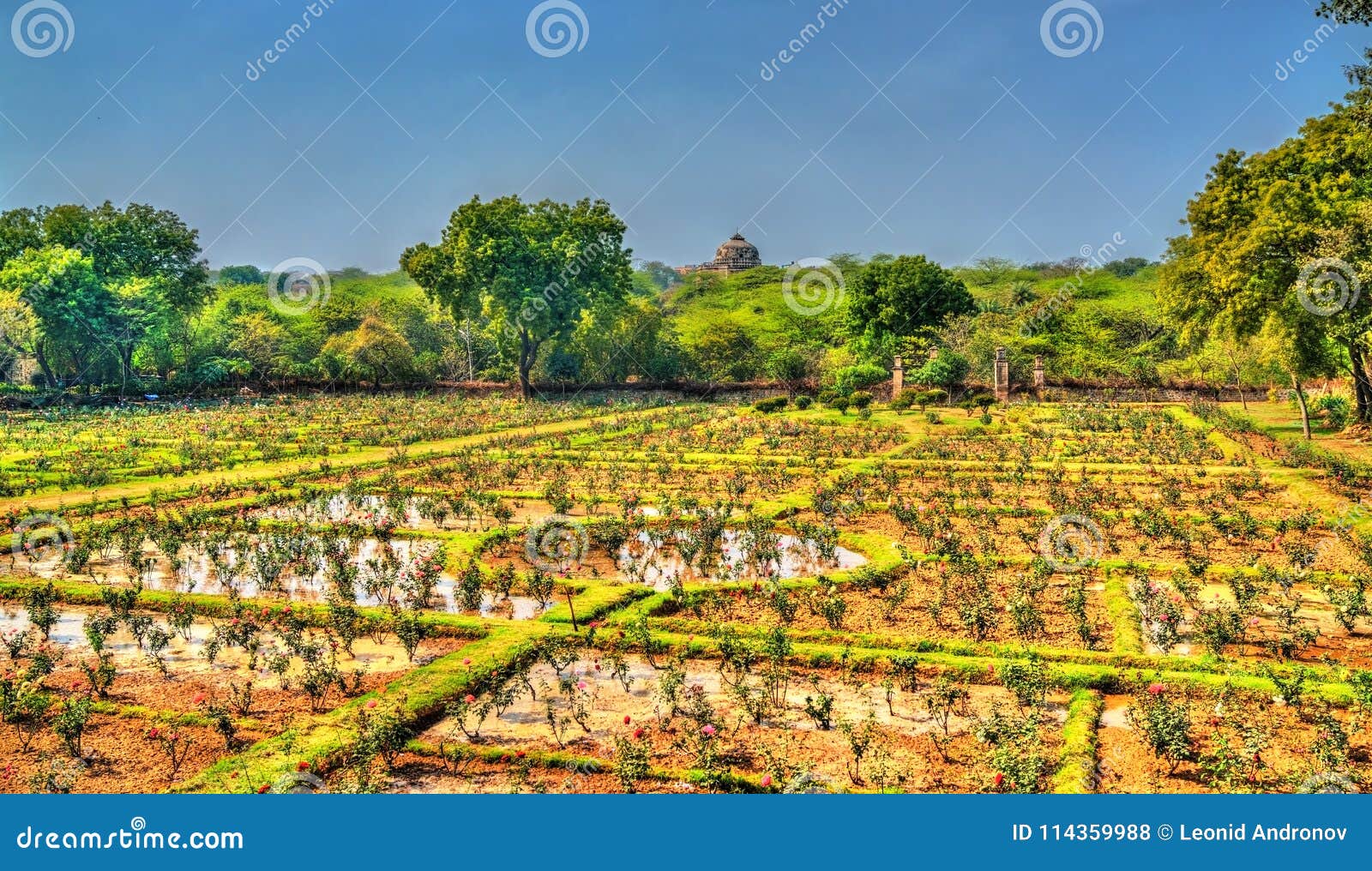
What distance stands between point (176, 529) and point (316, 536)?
2.30 metres

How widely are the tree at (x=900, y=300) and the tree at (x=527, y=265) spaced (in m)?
13.9

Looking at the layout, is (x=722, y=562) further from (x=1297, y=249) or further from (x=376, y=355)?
(x=376, y=355)

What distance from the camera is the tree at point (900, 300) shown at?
171 ft

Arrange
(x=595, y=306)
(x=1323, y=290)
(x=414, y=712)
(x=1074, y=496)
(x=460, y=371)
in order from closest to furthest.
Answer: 1. (x=414, y=712)
2. (x=1074, y=496)
3. (x=1323, y=290)
4. (x=595, y=306)
5. (x=460, y=371)

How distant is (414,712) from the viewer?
315 inches

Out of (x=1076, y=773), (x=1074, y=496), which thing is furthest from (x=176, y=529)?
(x=1074, y=496)

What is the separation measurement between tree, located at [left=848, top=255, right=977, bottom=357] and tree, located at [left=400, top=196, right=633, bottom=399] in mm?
13910

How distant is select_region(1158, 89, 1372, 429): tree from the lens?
20922 millimetres

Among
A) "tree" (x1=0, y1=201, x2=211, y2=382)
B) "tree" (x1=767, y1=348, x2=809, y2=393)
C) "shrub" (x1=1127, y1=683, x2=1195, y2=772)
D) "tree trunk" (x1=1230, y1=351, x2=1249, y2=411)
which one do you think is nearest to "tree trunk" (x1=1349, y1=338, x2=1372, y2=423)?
"tree trunk" (x1=1230, y1=351, x2=1249, y2=411)

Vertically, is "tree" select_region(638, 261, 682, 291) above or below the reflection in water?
above

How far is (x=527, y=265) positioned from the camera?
46.0 metres

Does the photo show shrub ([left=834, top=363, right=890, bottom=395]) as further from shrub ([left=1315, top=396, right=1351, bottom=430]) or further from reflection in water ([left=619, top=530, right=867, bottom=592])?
reflection in water ([left=619, top=530, right=867, bottom=592])

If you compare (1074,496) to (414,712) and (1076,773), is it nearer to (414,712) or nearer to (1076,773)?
(1076,773)

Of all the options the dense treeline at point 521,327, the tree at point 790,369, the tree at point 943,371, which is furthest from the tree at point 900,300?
the tree at point 943,371
